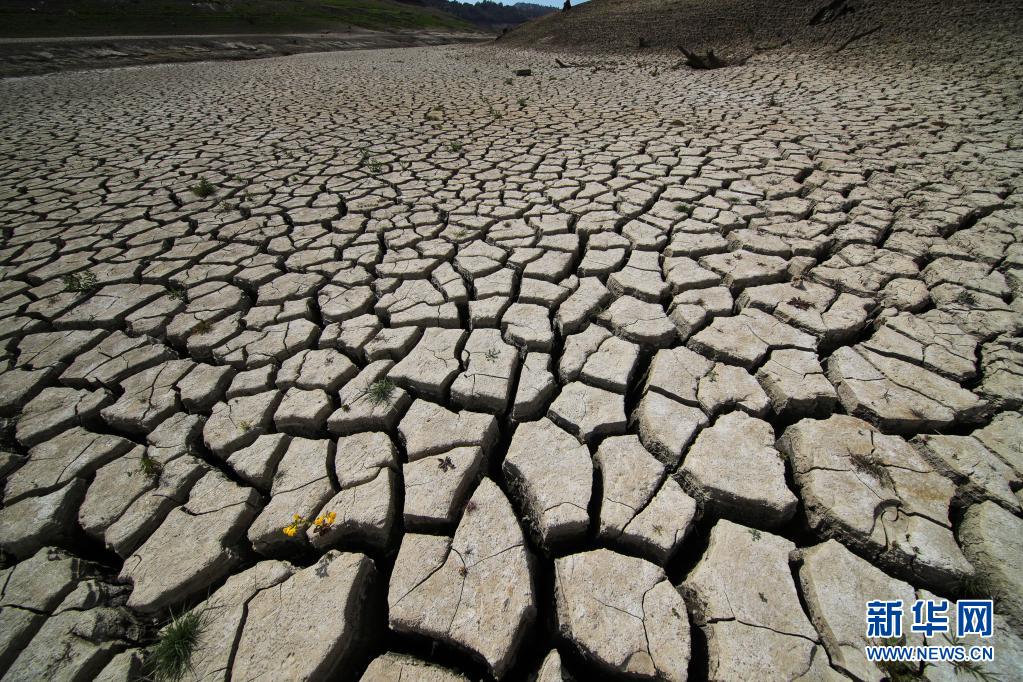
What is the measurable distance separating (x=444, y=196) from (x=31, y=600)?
287 centimetres

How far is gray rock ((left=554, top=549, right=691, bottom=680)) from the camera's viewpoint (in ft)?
3.18

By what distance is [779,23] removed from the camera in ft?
28.0

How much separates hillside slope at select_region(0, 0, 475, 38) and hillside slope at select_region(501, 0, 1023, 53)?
15.4 m

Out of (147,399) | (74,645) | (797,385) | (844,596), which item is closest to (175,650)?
(74,645)

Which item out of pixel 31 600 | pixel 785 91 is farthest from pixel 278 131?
pixel 785 91

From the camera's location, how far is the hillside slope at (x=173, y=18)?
15027 mm

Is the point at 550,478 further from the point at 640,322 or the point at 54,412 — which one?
the point at 54,412

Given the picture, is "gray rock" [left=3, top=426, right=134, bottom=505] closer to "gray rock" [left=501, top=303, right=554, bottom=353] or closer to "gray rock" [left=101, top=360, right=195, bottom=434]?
"gray rock" [left=101, top=360, right=195, bottom=434]

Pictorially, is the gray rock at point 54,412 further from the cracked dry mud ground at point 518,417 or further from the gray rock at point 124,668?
the gray rock at point 124,668

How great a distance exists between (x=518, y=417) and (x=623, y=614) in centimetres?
69

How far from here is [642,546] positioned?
117cm

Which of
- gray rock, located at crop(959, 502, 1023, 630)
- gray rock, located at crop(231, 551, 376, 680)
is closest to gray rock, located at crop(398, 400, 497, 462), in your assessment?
gray rock, located at crop(231, 551, 376, 680)

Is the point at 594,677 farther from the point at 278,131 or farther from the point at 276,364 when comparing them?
the point at 278,131

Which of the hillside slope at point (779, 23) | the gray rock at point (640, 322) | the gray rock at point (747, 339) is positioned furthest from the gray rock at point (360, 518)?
the hillside slope at point (779, 23)
